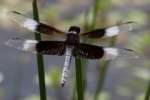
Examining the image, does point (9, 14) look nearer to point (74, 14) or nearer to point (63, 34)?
point (63, 34)

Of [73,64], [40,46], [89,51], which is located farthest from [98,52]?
[73,64]

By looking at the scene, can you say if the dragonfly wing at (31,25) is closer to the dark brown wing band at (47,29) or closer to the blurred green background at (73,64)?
the dark brown wing band at (47,29)

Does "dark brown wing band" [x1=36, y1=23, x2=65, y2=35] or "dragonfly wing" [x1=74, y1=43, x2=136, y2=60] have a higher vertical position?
"dark brown wing band" [x1=36, y1=23, x2=65, y2=35]

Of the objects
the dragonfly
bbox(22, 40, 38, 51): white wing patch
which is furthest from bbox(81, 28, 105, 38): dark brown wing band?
bbox(22, 40, 38, 51): white wing patch

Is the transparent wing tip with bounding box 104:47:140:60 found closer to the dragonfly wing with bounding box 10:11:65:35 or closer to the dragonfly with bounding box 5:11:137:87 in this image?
the dragonfly with bounding box 5:11:137:87

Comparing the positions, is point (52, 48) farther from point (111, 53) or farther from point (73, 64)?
point (73, 64)

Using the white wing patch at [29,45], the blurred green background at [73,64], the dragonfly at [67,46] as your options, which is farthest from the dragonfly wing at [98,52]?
the blurred green background at [73,64]

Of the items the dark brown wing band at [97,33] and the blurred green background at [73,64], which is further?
the blurred green background at [73,64]
